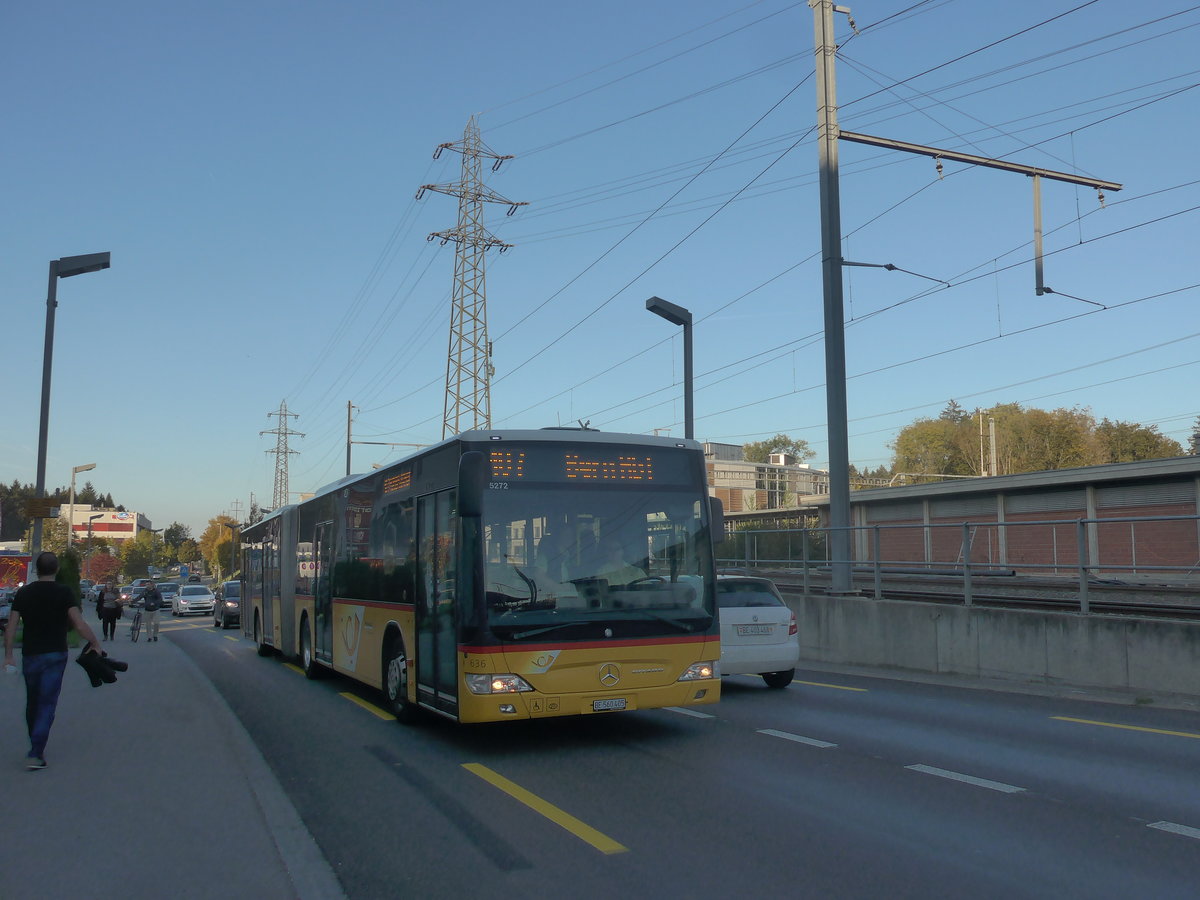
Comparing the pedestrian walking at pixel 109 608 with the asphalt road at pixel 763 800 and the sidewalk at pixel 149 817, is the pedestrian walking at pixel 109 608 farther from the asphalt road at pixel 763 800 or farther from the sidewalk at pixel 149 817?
the asphalt road at pixel 763 800

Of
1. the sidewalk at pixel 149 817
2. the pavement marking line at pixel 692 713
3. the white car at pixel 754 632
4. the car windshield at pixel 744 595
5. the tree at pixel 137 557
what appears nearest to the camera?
the sidewalk at pixel 149 817

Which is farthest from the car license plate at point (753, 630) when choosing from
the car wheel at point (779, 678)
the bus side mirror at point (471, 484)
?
the bus side mirror at point (471, 484)

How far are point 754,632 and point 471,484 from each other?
5988 millimetres

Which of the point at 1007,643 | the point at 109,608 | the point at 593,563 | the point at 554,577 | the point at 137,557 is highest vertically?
the point at 137,557

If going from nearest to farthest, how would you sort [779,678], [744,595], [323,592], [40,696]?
[40,696]
[744,595]
[779,678]
[323,592]

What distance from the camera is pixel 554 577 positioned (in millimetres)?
9344

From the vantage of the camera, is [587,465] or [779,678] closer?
[587,465]

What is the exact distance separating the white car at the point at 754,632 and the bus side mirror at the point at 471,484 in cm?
526

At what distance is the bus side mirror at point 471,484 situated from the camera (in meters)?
8.99

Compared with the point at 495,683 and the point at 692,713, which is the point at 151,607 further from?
the point at 495,683

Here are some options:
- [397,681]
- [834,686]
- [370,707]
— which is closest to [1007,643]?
[834,686]

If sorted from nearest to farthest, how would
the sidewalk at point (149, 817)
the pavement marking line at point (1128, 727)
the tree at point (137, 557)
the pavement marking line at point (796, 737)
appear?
the sidewalk at point (149, 817), the pavement marking line at point (796, 737), the pavement marking line at point (1128, 727), the tree at point (137, 557)

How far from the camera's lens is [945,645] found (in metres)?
15.3

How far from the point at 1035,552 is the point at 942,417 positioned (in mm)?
106561
